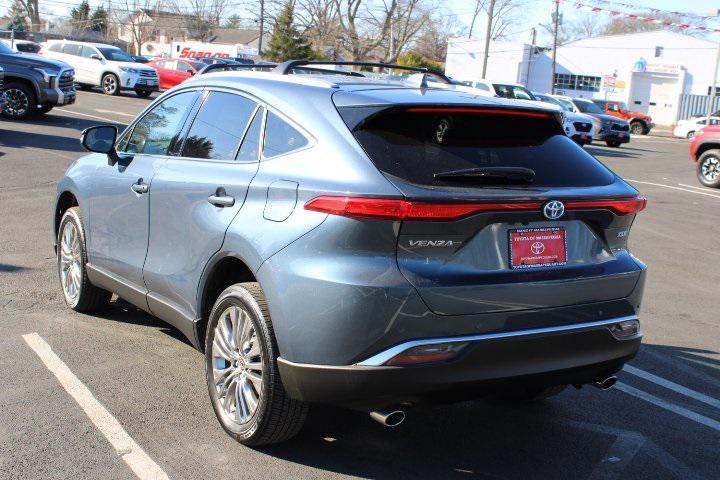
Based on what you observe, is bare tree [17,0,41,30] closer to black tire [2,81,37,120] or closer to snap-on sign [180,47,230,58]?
snap-on sign [180,47,230,58]

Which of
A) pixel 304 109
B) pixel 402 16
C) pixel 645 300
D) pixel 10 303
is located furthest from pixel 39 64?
pixel 402 16

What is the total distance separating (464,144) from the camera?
3.91 metres

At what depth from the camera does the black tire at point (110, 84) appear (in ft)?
109

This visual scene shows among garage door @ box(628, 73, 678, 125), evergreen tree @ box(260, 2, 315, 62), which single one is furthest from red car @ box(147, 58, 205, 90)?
garage door @ box(628, 73, 678, 125)

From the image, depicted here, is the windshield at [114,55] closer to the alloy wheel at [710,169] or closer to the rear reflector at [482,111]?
the alloy wheel at [710,169]

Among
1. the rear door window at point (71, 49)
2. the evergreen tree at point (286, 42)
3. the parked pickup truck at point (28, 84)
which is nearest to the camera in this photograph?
the parked pickup truck at point (28, 84)

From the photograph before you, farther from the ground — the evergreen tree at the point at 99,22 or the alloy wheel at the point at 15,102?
the evergreen tree at the point at 99,22

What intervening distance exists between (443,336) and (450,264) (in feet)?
0.98

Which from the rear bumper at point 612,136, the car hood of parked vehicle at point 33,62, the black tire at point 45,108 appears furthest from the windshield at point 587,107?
the black tire at point 45,108

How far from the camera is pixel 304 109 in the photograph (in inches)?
159

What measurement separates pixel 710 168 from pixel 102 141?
1594 centimetres

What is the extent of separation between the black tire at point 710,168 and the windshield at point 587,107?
15424 millimetres

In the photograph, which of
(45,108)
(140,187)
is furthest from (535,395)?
(45,108)

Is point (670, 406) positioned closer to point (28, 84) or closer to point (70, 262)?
point (70, 262)
